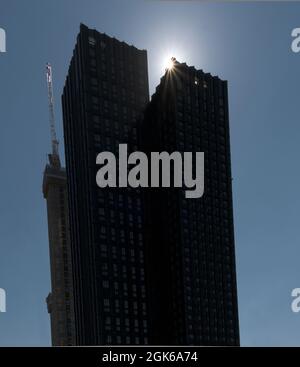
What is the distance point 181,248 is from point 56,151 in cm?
706

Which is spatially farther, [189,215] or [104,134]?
[189,215]

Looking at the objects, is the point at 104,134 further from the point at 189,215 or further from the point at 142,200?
the point at 189,215

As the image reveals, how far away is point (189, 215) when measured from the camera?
35.7 feet

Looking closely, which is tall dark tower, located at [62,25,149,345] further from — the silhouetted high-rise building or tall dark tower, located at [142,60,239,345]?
tall dark tower, located at [142,60,239,345]

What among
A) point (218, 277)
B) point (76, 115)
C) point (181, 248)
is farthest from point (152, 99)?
point (218, 277)

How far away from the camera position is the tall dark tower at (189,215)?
5.60m

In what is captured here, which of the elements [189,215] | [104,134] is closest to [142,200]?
[104,134]

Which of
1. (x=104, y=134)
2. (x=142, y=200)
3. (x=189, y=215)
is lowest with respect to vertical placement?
(x=142, y=200)

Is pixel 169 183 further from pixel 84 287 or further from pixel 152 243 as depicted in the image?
pixel 84 287

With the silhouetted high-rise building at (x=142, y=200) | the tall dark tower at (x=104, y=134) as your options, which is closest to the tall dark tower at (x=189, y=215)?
the silhouetted high-rise building at (x=142, y=200)

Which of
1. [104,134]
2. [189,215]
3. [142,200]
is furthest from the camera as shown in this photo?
[189,215]

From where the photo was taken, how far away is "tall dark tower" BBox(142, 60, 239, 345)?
5.60 m

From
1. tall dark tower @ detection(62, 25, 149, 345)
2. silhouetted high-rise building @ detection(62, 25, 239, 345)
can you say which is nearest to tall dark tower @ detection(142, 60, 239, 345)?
silhouetted high-rise building @ detection(62, 25, 239, 345)

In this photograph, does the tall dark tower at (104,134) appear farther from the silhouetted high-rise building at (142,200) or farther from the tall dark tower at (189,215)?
the tall dark tower at (189,215)
